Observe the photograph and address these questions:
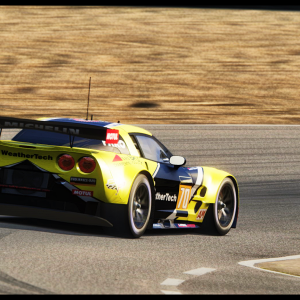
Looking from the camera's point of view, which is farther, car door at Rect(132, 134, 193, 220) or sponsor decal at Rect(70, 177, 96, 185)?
car door at Rect(132, 134, 193, 220)

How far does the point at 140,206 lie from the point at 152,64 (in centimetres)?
1324

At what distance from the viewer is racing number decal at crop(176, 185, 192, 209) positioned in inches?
308

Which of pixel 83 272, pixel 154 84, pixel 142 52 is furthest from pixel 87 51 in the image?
pixel 83 272

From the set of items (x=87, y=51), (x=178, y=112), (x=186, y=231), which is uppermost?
(x=87, y=51)

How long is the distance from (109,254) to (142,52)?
15355 millimetres

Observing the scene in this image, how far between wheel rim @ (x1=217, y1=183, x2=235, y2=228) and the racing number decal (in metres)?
0.56

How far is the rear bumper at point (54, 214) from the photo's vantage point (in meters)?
6.62

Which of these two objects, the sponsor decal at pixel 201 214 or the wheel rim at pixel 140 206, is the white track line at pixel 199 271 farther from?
the sponsor decal at pixel 201 214

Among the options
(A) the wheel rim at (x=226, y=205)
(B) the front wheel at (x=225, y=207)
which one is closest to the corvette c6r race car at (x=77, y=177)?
(B) the front wheel at (x=225, y=207)

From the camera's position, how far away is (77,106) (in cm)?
1708

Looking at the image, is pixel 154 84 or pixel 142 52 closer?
pixel 154 84

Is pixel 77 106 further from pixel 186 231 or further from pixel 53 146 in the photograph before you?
pixel 53 146

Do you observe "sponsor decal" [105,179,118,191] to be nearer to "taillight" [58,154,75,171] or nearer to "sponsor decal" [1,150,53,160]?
"taillight" [58,154,75,171]

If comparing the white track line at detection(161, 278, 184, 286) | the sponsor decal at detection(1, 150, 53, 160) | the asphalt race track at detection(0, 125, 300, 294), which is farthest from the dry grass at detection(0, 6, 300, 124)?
the white track line at detection(161, 278, 184, 286)
